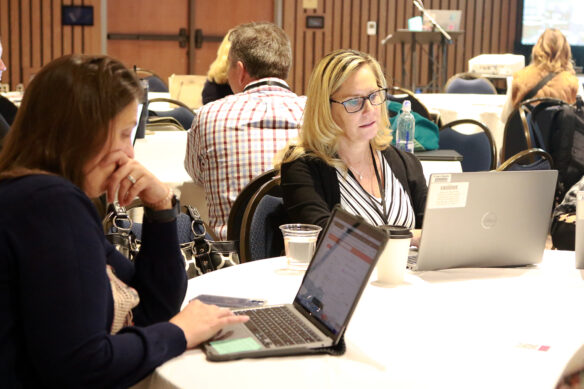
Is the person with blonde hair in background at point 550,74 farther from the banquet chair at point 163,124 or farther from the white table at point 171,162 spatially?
the white table at point 171,162

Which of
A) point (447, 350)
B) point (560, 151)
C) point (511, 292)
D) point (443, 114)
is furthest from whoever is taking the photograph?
point (443, 114)

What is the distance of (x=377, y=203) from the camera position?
2672 millimetres

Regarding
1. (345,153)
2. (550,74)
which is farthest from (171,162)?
(550,74)

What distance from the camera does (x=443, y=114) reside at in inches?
262

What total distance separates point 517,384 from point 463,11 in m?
11.8

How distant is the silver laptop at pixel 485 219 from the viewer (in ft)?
6.38

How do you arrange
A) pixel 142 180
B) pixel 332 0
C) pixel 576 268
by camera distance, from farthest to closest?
1. pixel 332 0
2. pixel 576 268
3. pixel 142 180

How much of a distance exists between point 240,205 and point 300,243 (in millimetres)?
720

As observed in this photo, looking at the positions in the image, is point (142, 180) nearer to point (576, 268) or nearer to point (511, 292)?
point (511, 292)

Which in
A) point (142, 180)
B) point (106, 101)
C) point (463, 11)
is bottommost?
point (142, 180)

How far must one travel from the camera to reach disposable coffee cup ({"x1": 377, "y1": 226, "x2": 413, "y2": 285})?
75.0 inches

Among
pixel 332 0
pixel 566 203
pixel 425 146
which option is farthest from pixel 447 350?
pixel 332 0

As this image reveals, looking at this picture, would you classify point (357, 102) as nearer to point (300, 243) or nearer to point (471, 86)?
point (300, 243)

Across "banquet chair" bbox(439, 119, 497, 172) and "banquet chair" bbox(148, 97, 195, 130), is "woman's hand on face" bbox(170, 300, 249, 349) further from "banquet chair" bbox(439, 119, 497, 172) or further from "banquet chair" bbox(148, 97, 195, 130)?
"banquet chair" bbox(148, 97, 195, 130)
